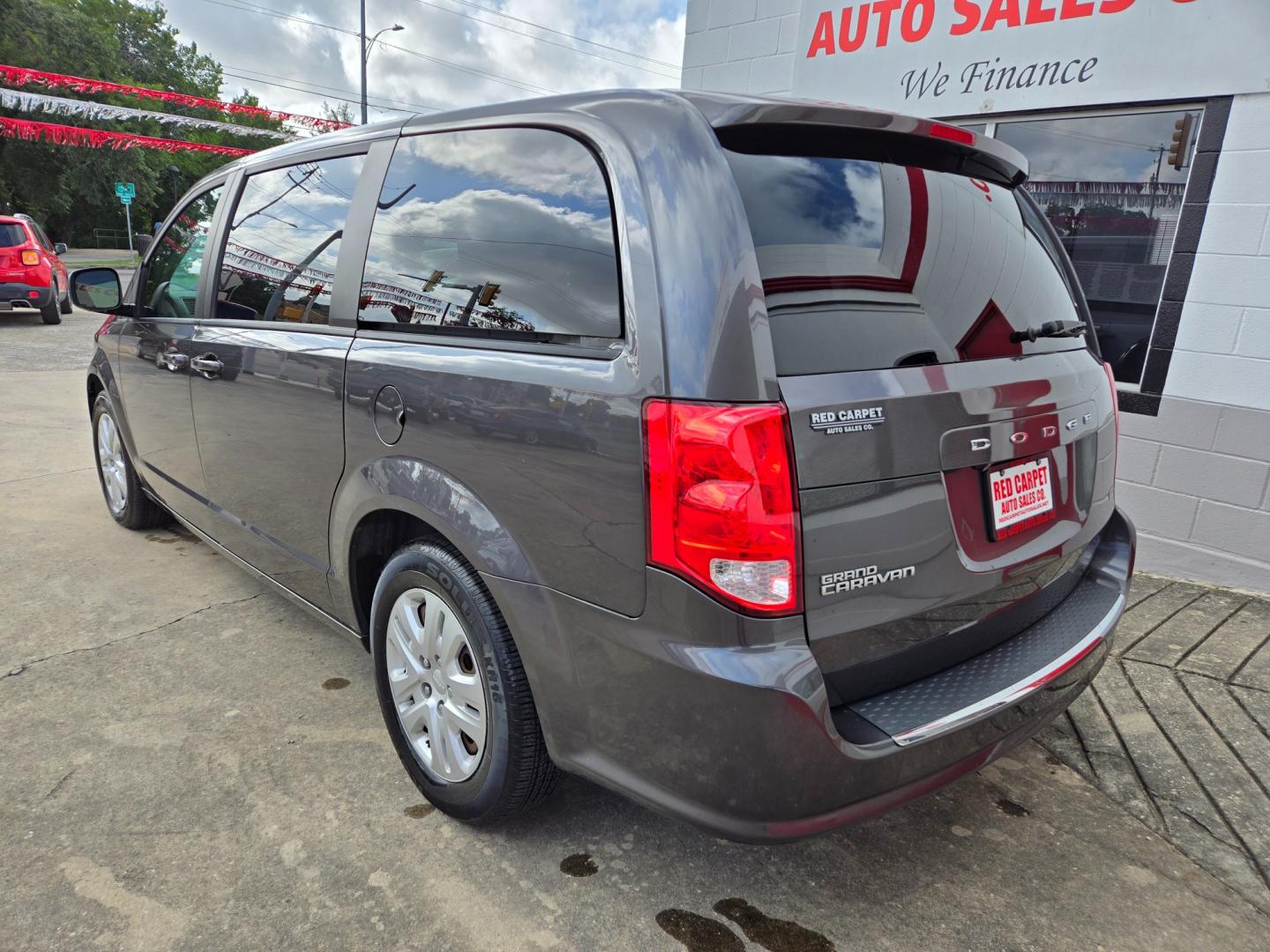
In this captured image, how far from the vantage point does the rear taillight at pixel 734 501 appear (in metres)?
1.56

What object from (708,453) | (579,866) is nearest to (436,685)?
(579,866)

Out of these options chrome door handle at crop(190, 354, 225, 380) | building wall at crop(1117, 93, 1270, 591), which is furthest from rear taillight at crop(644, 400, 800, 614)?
building wall at crop(1117, 93, 1270, 591)

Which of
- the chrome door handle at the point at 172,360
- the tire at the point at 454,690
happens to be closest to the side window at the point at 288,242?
the chrome door handle at the point at 172,360

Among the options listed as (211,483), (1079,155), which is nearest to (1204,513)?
(1079,155)

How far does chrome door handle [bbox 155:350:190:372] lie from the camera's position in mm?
3303

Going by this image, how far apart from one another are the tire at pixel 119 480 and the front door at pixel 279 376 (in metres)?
1.28

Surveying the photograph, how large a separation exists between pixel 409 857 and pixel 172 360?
7.41 feet

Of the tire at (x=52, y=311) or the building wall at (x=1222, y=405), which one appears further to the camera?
the tire at (x=52, y=311)

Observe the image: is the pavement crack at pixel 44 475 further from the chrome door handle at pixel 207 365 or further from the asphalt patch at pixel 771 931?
the asphalt patch at pixel 771 931

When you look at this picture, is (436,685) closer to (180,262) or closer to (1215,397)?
(180,262)

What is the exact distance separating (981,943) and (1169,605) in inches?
106

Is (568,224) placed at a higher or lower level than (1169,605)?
higher

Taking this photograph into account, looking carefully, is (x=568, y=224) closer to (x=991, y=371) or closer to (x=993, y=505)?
(x=991, y=371)

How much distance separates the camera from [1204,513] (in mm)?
4281
